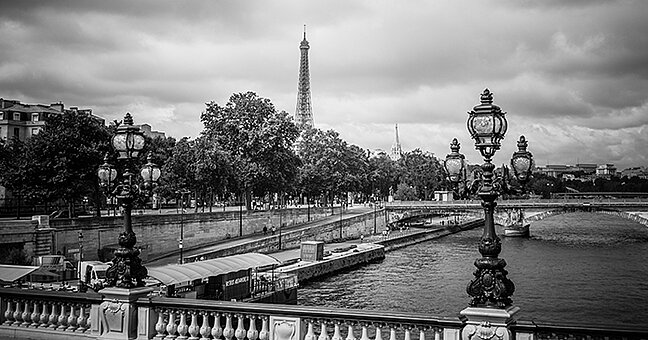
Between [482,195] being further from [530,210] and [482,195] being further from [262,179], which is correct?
[530,210]

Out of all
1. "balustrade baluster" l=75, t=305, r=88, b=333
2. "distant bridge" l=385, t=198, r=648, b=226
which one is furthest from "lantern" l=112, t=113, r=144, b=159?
"distant bridge" l=385, t=198, r=648, b=226

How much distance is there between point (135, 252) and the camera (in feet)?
39.5

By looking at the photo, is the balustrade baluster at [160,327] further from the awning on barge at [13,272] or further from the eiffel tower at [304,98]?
the eiffel tower at [304,98]

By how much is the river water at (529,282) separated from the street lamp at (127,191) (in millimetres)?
15187

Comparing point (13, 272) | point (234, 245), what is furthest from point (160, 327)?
point (234, 245)

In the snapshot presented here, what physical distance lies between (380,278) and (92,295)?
37093 mm

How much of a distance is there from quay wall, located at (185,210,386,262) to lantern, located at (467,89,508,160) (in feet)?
107

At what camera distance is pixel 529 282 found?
43.7 metres

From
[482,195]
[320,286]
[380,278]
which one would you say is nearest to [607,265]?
[380,278]

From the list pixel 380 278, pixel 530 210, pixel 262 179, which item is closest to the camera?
pixel 380 278

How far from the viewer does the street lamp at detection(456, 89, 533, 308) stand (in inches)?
368

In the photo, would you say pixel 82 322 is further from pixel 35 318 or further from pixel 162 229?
pixel 162 229

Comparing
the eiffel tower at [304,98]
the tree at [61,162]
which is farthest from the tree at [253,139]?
the eiffel tower at [304,98]

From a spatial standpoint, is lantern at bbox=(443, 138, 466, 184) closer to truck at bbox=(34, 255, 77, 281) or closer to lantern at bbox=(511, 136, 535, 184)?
lantern at bbox=(511, 136, 535, 184)
